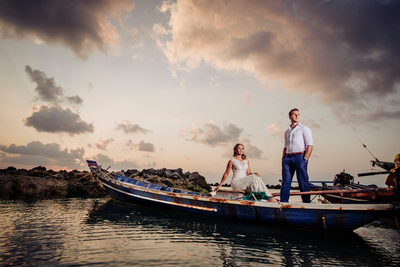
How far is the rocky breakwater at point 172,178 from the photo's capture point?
24.5 m

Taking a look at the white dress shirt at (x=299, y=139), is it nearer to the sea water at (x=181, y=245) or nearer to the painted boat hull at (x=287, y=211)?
the painted boat hull at (x=287, y=211)

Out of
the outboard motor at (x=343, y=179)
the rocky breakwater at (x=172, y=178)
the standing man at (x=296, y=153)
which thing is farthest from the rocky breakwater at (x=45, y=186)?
the standing man at (x=296, y=153)

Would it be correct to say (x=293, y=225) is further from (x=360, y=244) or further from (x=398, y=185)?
(x=398, y=185)

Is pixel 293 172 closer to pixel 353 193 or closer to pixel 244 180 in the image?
pixel 244 180

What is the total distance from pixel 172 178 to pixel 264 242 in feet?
72.9

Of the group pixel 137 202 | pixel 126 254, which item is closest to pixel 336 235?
pixel 126 254

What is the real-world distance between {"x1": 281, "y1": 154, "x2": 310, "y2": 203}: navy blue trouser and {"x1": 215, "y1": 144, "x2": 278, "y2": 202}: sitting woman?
0.79 m

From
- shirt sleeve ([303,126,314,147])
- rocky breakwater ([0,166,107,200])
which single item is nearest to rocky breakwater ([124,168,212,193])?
rocky breakwater ([0,166,107,200])

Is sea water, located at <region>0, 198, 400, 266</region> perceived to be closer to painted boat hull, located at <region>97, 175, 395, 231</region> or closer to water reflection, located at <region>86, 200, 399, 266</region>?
water reflection, located at <region>86, 200, 399, 266</region>

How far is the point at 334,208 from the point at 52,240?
324 inches

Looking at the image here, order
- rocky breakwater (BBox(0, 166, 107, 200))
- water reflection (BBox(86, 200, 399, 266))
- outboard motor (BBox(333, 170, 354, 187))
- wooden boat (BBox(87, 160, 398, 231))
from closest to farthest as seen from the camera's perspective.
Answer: water reflection (BBox(86, 200, 399, 266)) < wooden boat (BBox(87, 160, 398, 231)) < outboard motor (BBox(333, 170, 354, 187)) < rocky breakwater (BBox(0, 166, 107, 200))

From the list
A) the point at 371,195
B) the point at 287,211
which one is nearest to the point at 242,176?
the point at 287,211

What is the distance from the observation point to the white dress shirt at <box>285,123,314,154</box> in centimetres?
713

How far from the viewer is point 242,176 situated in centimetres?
862
